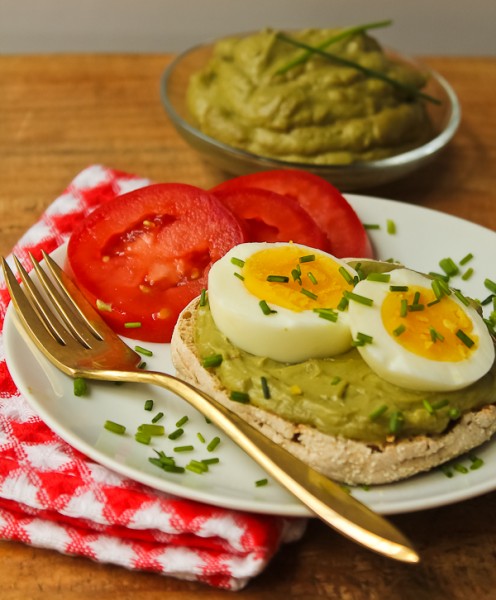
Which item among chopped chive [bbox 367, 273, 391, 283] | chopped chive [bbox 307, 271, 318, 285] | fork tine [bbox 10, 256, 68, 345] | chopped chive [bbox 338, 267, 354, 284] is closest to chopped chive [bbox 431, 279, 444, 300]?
chopped chive [bbox 367, 273, 391, 283]

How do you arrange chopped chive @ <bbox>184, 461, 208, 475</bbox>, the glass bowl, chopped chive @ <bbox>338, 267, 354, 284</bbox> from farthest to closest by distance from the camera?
the glass bowl
chopped chive @ <bbox>338, 267, 354, 284</bbox>
chopped chive @ <bbox>184, 461, 208, 475</bbox>

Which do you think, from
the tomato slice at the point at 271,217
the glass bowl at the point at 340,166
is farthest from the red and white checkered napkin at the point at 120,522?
the glass bowl at the point at 340,166

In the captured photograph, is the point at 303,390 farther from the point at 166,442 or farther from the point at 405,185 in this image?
the point at 405,185

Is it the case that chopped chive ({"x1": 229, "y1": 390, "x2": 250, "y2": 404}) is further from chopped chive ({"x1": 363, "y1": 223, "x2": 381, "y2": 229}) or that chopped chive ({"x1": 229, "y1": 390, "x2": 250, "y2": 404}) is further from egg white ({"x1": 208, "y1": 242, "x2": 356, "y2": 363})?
chopped chive ({"x1": 363, "y1": 223, "x2": 381, "y2": 229})

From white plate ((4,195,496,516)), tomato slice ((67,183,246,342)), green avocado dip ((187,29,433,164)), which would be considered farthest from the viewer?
green avocado dip ((187,29,433,164))

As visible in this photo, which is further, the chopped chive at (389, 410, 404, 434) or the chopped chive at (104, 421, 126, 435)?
the chopped chive at (104, 421, 126, 435)

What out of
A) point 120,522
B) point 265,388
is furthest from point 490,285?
point 120,522

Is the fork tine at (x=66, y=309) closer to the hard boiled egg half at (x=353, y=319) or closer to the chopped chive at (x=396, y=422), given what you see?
the hard boiled egg half at (x=353, y=319)
